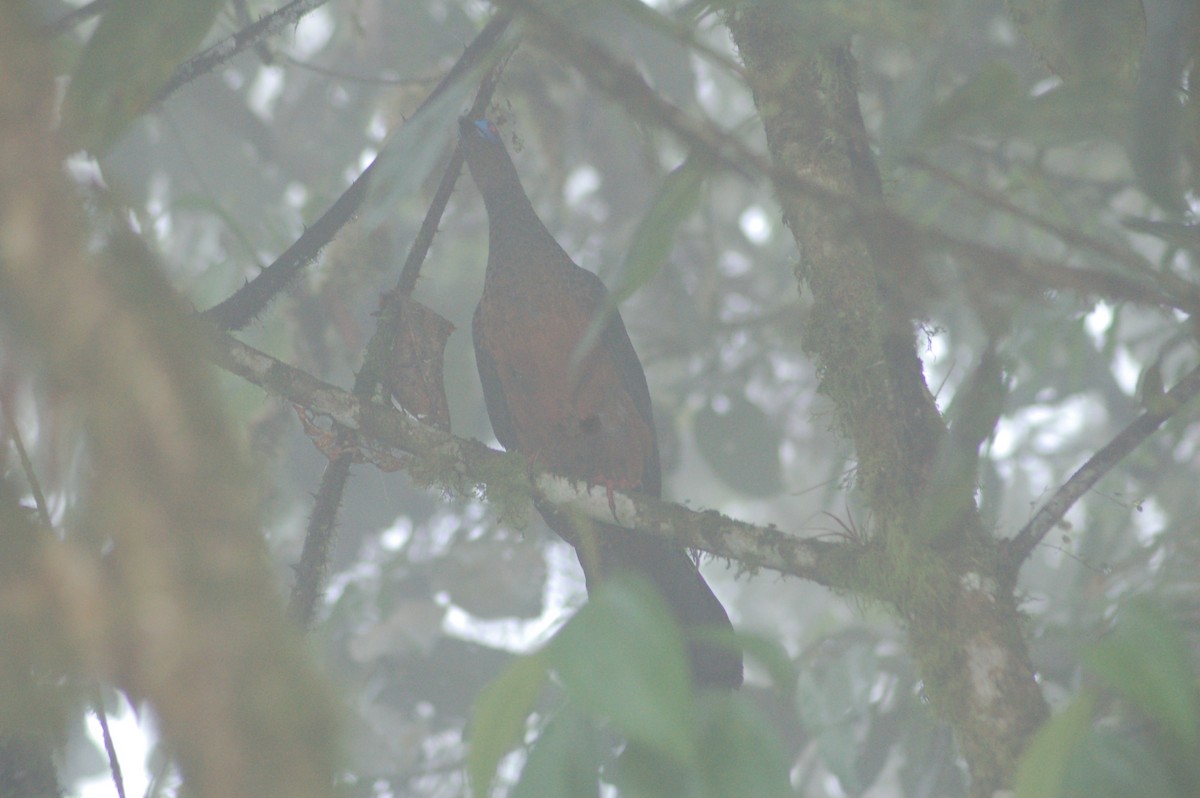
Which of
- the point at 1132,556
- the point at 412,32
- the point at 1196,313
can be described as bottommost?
the point at 1196,313

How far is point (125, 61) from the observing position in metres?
1.24

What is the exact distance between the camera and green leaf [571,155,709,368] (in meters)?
1.35

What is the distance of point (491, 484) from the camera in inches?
98.8

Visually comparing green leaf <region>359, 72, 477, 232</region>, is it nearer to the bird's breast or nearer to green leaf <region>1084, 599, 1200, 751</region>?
green leaf <region>1084, 599, 1200, 751</region>

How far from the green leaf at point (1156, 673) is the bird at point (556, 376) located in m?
2.14

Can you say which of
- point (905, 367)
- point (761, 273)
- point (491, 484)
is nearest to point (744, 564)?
point (905, 367)

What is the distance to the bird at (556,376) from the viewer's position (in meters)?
3.34

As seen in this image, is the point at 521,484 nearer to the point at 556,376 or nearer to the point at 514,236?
the point at 556,376

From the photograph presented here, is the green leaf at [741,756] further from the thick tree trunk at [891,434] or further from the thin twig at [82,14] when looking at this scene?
the thin twig at [82,14]

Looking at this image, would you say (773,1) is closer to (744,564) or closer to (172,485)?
(744,564)

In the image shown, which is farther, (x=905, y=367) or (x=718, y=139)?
(x=905, y=367)

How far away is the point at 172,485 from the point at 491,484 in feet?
5.70

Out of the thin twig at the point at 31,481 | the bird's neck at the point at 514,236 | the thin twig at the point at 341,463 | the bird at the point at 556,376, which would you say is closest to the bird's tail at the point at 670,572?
the bird at the point at 556,376

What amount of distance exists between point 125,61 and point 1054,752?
1.28 m
